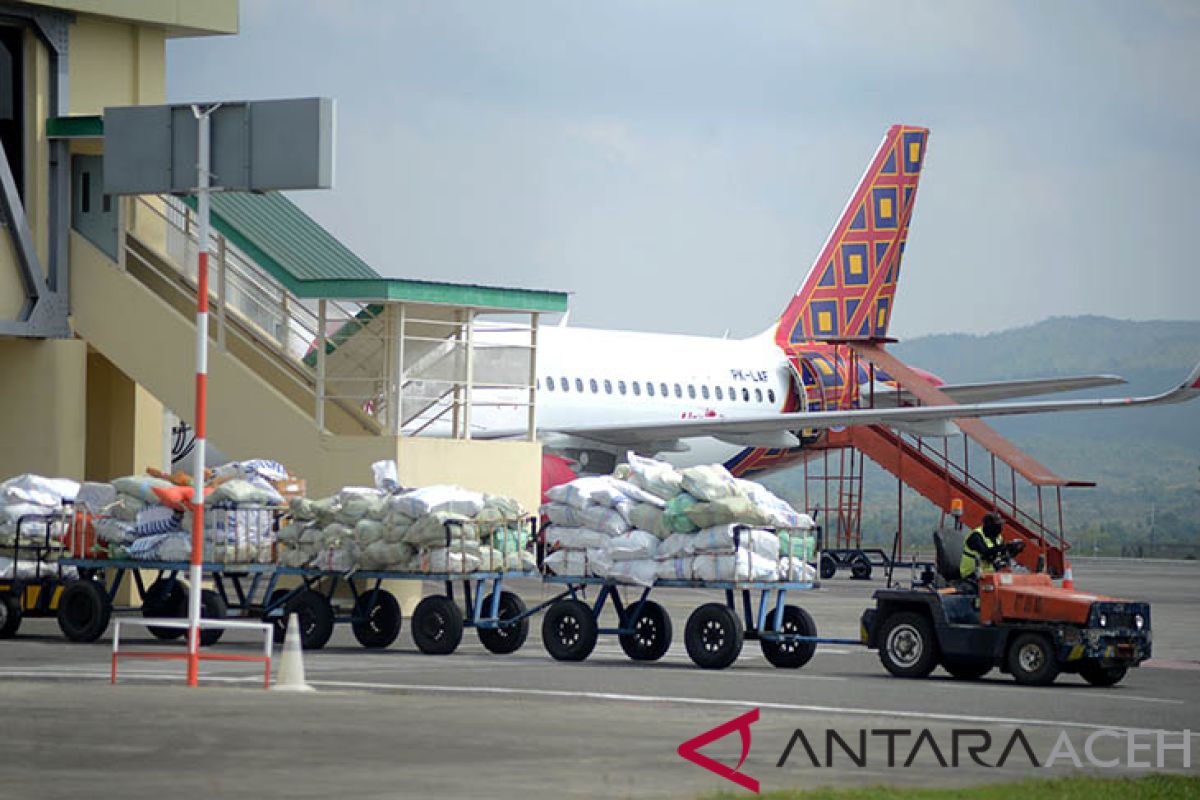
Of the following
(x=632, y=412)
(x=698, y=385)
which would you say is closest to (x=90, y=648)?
(x=632, y=412)

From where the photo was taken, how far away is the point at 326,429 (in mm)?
31297

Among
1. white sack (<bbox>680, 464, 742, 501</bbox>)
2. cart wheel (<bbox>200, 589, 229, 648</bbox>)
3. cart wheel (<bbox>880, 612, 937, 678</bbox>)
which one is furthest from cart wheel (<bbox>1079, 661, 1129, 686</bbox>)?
cart wheel (<bbox>200, 589, 229, 648</bbox>)

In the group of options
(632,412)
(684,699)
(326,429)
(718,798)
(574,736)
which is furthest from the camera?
(632,412)

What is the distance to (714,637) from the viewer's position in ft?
75.9

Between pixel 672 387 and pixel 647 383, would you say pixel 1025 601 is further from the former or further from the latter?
pixel 672 387

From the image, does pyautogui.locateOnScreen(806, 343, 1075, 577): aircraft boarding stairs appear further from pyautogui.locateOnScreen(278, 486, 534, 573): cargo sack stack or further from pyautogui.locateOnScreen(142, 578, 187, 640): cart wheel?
pyautogui.locateOnScreen(142, 578, 187, 640): cart wheel

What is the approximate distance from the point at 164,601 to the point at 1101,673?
1104cm

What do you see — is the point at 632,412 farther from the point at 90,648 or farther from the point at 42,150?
the point at 90,648

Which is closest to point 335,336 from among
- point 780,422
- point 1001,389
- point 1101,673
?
point 1101,673

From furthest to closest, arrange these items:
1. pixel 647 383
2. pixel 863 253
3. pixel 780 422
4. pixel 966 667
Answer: pixel 863 253 → pixel 647 383 → pixel 780 422 → pixel 966 667

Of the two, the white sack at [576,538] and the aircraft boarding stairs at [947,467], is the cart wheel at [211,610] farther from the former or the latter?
the aircraft boarding stairs at [947,467]

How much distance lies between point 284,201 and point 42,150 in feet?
11.8

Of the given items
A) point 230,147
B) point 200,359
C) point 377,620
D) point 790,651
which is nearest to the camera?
point 200,359

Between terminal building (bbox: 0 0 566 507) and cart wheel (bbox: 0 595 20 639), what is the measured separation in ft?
15.4
